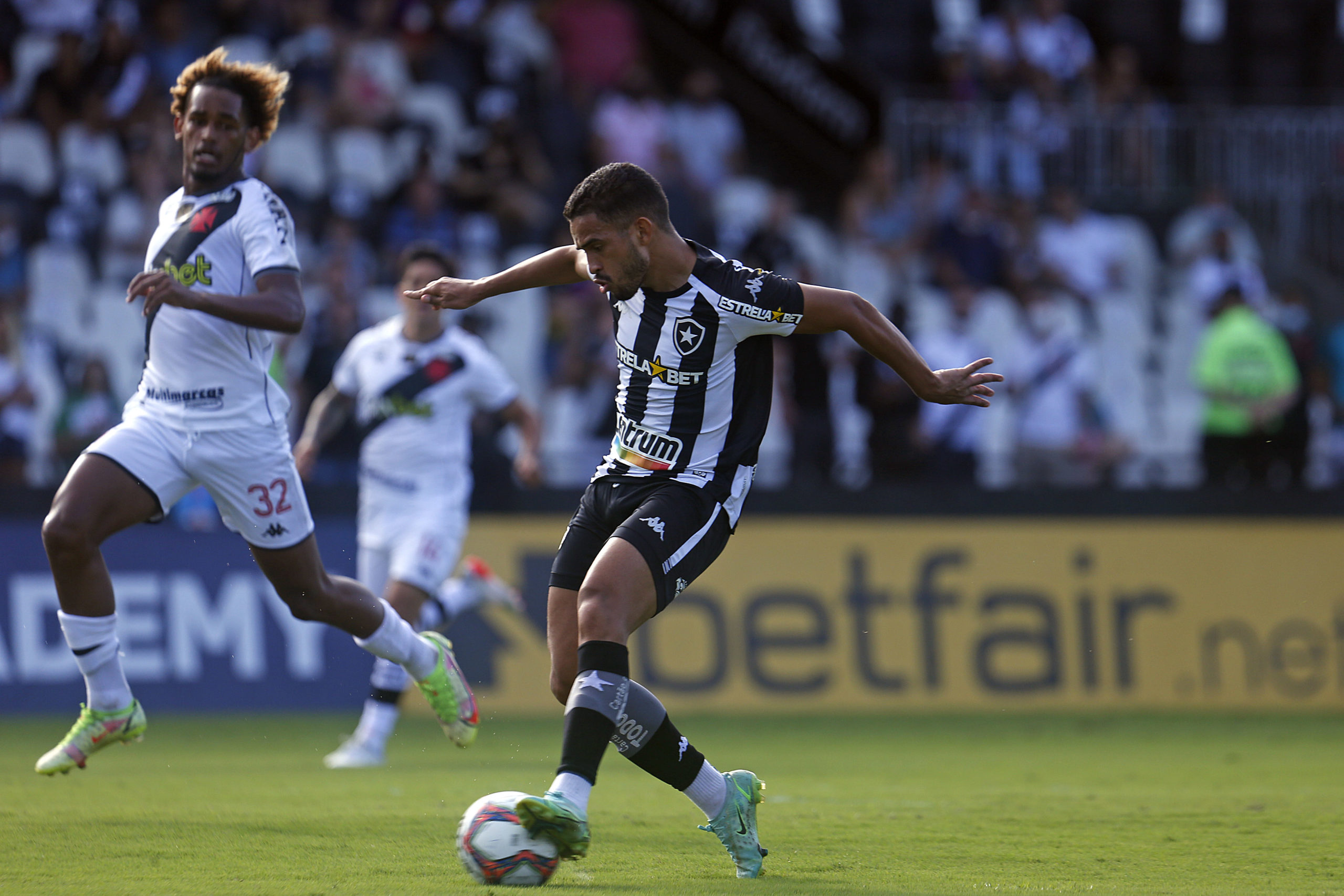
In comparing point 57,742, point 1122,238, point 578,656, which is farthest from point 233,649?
point 1122,238

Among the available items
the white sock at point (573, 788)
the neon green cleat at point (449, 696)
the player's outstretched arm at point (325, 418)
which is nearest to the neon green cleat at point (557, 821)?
the white sock at point (573, 788)

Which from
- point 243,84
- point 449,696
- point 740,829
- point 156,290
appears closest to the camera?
point 740,829

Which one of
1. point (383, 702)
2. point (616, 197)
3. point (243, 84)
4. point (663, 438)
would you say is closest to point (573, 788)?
point (663, 438)

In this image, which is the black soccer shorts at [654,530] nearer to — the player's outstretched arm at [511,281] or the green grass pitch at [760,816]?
the player's outstretched arm at [511,281]

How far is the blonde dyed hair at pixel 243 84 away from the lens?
6.82 m

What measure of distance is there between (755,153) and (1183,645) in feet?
27.4

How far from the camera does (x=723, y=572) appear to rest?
12906mm

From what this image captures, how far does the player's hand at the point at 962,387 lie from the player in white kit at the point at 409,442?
4571 mm

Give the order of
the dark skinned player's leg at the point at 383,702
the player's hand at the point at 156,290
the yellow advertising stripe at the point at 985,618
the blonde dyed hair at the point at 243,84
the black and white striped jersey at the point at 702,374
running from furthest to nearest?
the yellow advertising stripe at the point at 985,618, the dark skinned player's leg at the point at 383,702, the blonde dyed hair at the point at 243,84, the player's hand at the point at 156,290, the black and white striped jersey at the point at 702,374

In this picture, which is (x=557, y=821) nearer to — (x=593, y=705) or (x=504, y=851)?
(x=504, y=851)

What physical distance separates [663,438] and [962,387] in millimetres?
1088

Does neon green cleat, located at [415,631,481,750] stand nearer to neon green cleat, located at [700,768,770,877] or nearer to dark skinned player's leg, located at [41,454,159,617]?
dark skinned player's leg, located at [41,454,159,617]

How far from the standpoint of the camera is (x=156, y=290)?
5.96 meters

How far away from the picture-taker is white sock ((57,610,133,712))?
6.58 meters
